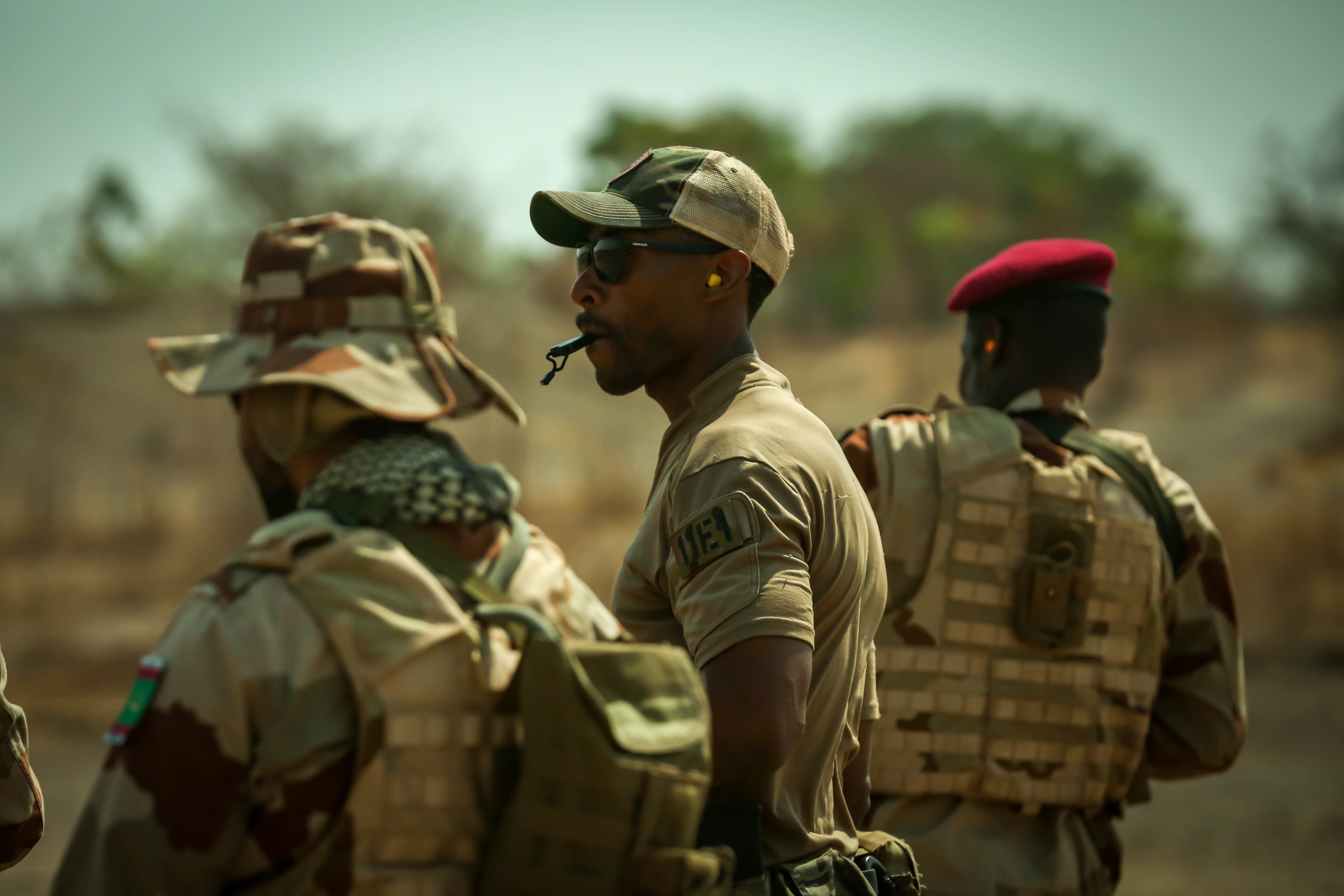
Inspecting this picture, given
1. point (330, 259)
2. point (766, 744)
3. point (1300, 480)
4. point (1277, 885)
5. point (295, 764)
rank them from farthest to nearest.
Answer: point (1300, 480)
point (1277, 885)
point (330, 259)
point (766, 744)
point (295, 764)

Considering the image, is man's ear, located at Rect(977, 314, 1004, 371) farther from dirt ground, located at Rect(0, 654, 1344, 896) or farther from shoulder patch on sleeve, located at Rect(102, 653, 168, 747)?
dirt ground, located at Rect(0, 654, 1344, 896)

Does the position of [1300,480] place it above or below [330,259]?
above

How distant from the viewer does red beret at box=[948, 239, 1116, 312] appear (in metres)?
3.90

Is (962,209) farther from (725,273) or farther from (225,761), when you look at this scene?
(225,761)

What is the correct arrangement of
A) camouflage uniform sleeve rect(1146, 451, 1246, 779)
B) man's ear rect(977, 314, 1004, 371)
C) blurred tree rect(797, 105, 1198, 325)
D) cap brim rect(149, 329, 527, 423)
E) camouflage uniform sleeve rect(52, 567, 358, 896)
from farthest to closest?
blurred tree rect(797, 105, 1198, 325) < man's ear rect(977, 314, 1004, 371) < camouflage uniform sleeve rect(1146, 451, 1246, 779) < cap brim rect(149, 329, 527, 423) < camouflage uniform sleeve rect(52, 567, 358, 896)

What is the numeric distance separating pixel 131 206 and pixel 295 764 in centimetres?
2252

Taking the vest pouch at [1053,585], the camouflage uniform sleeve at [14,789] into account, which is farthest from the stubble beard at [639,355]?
the camouflage uniform sleeve at [14,789]

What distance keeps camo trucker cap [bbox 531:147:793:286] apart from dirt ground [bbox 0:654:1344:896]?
635cm

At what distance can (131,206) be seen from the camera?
22156 mm

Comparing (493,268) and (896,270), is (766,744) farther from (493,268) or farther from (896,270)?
(896,270)

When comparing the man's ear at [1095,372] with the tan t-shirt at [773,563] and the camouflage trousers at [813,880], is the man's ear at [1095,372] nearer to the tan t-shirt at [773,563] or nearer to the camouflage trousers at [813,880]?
the tan t-shirt at [773,563]

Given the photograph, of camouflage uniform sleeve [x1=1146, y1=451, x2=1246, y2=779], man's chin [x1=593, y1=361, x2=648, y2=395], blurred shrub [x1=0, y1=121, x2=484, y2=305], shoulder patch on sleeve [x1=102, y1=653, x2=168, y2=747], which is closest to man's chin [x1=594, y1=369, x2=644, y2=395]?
man's chin [x1=593, y1=361, x2=648, y2=395]

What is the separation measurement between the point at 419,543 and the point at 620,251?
3.27 feet

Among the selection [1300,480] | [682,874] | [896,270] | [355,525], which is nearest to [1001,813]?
[682,874]
